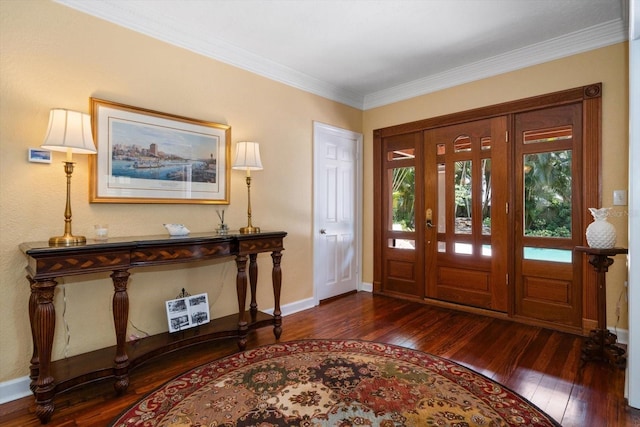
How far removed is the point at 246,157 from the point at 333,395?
201cm

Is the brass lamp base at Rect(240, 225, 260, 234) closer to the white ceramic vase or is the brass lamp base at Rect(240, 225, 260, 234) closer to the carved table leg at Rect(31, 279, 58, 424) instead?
the carved table leg at Rect(31, 279, 58, 424)

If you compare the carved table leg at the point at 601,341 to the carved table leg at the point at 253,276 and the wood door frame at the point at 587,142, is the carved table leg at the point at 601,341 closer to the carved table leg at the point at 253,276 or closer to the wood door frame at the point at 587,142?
the wood door frame at the point at 587,142

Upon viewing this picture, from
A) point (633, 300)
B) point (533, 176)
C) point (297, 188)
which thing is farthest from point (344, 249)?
point (633, 300)

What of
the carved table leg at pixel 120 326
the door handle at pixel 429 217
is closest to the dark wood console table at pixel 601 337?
the door handle at pixel 429 217

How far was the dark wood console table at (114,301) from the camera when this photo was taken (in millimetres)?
1851

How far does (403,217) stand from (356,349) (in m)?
2.06

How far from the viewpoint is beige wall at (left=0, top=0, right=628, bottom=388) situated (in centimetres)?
212

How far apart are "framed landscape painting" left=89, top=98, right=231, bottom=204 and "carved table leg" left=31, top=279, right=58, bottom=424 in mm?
760

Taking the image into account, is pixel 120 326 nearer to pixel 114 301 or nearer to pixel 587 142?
pixel 114 301

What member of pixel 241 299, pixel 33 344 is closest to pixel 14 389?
pixel 33 344

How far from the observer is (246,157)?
3.00 metres

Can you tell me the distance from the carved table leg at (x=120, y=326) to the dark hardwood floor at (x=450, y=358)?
3.7 inches

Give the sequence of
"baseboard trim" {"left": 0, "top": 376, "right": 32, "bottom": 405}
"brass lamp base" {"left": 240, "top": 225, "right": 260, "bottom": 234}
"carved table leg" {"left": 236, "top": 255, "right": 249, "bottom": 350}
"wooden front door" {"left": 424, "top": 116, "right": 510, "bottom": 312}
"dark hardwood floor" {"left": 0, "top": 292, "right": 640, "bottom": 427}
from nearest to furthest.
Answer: "dark hardwood floor" {"left": 0, "top": 292, "right": 640, "bottom": 427}
"baseboard trim" {"left": 0, "top": 376, "right": 32, "bottom": 405}
"carved table leg" {"left": 236, "top": 255, "right": 249, "bottom": 350}
"brass lamp base" {"left": 240, "top": 225, "right": 260, "bottom": 234}
"wooden front door" {"left": 424, "top": 116, "right": 510, "bottom": 312}

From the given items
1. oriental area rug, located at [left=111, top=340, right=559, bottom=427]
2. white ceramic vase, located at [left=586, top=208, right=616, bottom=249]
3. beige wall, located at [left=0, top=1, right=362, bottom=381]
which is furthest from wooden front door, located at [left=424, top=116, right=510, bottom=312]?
beige wall, located at [left=0, top=1, right=362, bottom=381]
